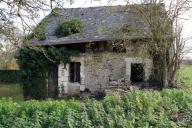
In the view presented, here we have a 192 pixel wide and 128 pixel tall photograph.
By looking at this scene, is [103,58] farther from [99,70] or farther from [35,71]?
[35,71]

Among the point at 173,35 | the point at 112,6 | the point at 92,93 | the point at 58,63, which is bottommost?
the point at 92,93

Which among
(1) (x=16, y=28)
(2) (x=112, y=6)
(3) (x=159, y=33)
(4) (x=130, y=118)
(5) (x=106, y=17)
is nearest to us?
(4) (x=130, y=118)

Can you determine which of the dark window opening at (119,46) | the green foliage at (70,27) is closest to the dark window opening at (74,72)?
the green foliage at (70,27)

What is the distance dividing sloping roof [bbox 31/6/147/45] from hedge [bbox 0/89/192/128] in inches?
406

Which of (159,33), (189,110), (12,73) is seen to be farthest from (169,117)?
(12,73)

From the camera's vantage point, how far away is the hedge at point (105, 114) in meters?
8.91

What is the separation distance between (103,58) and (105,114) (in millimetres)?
12214

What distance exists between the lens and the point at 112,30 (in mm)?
21625

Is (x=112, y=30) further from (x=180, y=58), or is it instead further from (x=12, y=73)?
(x=12, y=73)

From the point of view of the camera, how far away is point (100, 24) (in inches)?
894

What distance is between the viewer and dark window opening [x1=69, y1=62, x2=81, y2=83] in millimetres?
22016

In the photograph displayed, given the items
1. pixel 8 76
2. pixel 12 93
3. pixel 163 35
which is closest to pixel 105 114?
pixel 163 35

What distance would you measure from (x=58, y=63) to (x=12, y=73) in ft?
40.9

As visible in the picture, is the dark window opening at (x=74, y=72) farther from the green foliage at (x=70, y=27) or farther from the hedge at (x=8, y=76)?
the hedge at (x=8, y=76)
